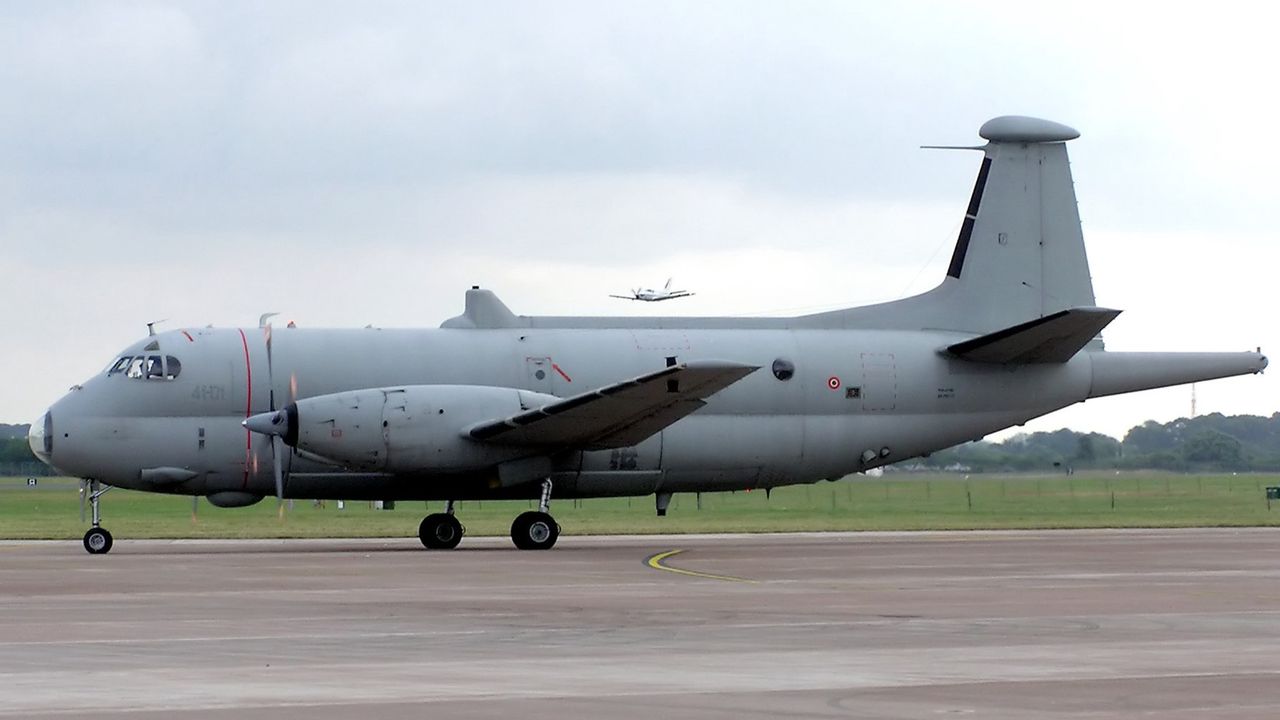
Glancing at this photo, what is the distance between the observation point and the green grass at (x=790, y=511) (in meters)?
42.9

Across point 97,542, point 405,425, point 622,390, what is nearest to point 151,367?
point 97,542

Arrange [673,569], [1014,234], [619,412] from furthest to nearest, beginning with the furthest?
[1014,234] < [619,412] < [673,569]

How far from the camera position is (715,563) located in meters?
A: 27.8

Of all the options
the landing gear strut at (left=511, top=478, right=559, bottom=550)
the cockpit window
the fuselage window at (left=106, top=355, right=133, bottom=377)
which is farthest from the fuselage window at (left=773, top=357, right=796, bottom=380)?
the fuselage window at (left=106, top=355, right=133, bottom=377)

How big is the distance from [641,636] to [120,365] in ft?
62.7

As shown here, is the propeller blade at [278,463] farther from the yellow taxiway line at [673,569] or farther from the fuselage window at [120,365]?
the yellow taxiway line at [673,569]

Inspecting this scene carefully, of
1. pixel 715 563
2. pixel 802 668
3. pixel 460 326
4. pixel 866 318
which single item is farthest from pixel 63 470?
pixel 802 668

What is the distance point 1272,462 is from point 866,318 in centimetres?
4005

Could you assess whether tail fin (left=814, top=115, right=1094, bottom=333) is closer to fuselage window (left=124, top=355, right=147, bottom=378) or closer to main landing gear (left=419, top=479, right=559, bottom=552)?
main landing gear (left=419, top=479, right=559, bottom=552)

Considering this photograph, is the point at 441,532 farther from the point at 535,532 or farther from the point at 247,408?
the point at 247,408

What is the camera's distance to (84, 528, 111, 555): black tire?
31.0 m

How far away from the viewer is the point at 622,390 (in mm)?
30188

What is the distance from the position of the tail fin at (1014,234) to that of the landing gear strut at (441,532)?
11517mm

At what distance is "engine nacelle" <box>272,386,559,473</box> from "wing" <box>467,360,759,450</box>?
0.35 metres
